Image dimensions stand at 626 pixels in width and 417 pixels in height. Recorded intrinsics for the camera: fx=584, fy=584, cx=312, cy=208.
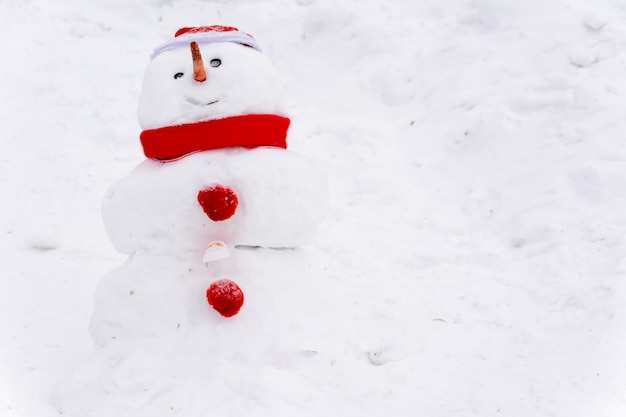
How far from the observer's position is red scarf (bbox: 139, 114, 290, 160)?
109 inches

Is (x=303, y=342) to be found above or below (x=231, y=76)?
below

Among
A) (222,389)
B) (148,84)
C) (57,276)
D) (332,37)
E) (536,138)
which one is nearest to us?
(222,389)

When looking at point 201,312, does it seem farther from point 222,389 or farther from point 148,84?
point 148,84

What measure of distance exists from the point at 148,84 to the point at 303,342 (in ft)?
4.90

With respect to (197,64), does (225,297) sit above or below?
below

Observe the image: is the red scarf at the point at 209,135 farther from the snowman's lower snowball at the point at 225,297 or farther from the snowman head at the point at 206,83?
the snowman's lower snowball at the point at 225,297

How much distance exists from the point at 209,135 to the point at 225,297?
77 cm

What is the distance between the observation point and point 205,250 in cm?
277

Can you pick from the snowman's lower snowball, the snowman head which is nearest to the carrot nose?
the snowman head

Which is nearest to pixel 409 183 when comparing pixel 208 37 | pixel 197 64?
pixel 208 37

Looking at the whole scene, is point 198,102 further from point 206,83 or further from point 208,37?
point 208,37

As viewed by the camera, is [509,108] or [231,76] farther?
[509,108]

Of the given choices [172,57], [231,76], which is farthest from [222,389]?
[172,57]

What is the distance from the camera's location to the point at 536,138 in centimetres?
432
